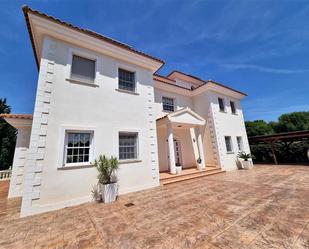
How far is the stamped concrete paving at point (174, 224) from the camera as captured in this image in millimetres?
2602

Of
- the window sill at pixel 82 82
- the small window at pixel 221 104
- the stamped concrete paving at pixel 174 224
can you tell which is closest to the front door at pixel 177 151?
the small window at pixel 221 104

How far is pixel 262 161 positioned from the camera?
16.6 m

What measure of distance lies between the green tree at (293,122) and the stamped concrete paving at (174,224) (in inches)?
1285

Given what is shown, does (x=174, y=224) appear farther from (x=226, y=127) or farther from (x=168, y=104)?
(x=226, y=127)

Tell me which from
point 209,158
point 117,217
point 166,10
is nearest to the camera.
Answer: point 117,217

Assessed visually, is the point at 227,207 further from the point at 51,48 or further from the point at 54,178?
the point at 51,48

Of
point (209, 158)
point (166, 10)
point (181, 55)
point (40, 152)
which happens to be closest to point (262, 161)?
point (209, 158)

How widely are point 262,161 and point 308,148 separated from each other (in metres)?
4.32

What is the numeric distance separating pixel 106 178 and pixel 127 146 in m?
1.80

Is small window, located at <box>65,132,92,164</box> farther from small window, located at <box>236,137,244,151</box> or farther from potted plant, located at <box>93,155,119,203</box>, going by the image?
small window, located at <box>236,137,244,151</box>

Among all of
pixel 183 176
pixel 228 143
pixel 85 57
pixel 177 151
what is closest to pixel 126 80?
pixel 85 57

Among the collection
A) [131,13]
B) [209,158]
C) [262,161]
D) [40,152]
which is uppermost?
[131,13]

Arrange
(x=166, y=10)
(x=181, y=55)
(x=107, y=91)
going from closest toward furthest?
1. (x=107, y=91)
2. (x=166, y=10)
3. (x=181, y=55)

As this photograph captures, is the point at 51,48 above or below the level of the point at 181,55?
below
